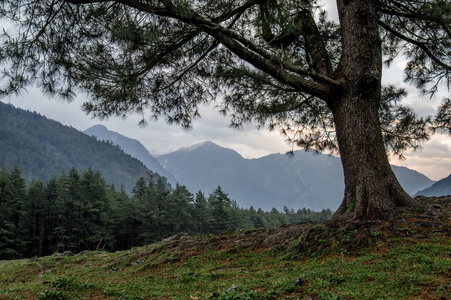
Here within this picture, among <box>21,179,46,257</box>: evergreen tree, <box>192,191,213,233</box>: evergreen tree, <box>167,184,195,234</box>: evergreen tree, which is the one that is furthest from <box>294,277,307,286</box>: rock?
<box>192,191,213,233</box>: evergreen tree

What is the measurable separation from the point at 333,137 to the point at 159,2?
7191 millimetres

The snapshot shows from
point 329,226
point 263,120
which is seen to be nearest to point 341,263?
point 329,226

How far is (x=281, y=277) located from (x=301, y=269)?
1.30ft

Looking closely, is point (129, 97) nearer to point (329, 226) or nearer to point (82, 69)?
point (82, 69)

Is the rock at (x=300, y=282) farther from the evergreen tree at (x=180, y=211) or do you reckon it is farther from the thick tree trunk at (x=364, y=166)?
the evergreen tree at (x=180, y=211)

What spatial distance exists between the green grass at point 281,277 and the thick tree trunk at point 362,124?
1.17 meters

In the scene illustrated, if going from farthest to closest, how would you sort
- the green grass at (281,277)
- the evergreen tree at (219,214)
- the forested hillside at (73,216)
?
the evergreen tree at (219,214), the forested hillside at (73,216), the green grass at (281,277)

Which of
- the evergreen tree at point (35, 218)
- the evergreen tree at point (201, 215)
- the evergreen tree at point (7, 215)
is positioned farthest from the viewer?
the evergreen tree at point (201, 215)

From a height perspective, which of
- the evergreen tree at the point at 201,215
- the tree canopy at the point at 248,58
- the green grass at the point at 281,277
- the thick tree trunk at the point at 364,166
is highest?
the tree canopy at the point at 248,58

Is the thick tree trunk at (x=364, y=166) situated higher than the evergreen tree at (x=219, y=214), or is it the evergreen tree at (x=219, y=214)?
the thick tree trunk at (x=364, y=166)

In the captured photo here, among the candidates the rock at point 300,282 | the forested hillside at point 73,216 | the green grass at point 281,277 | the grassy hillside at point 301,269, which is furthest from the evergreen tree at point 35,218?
the rock at point 300,282

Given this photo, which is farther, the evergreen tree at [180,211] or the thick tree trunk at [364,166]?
the evergreen tree at [180,211]

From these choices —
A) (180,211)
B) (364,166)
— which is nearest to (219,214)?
(180,211)

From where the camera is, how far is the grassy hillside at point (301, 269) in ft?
8.29
